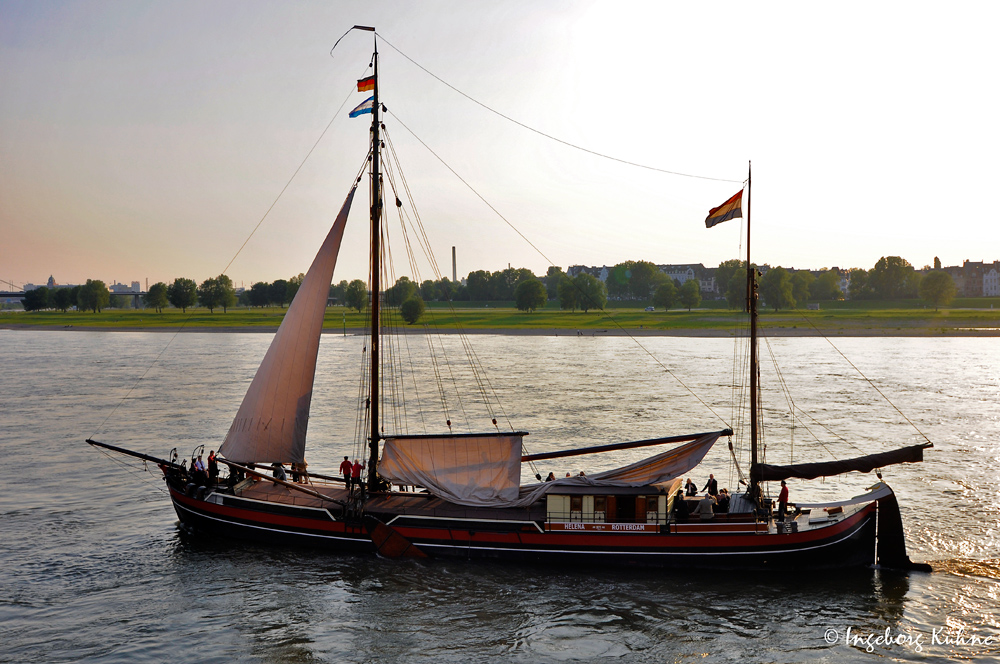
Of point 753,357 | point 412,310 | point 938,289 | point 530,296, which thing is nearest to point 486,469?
point 753,357

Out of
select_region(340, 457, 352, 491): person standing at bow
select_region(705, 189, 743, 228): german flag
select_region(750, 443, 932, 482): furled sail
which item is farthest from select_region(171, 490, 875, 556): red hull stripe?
select_region(705, 189, 743, 228): german flag

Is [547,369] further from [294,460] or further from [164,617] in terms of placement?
[164,617]

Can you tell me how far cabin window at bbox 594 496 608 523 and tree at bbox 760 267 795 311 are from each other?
411 ft

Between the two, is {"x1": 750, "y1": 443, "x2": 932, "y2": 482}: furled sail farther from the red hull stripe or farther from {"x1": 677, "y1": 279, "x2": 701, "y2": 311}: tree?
{"x1": 677, "y1": 279, "x2": 701, "y2": 311}: tree

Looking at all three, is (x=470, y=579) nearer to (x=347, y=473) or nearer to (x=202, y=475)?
(x=347, y=473)

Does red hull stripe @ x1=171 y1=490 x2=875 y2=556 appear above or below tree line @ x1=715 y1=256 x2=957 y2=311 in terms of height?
below

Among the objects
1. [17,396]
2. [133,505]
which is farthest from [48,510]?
[17,396]

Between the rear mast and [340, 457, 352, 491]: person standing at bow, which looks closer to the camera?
the rear mast

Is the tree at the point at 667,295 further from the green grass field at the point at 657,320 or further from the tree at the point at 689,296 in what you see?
the green grass field at the point at 657,320

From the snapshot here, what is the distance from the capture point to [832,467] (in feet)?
72.9

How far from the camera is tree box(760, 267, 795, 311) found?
14088cm

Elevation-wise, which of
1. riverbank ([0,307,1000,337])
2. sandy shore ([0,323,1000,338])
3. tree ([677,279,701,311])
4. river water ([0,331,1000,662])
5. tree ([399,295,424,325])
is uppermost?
tree ([677,279,701,311])

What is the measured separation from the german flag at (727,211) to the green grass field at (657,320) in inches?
3477

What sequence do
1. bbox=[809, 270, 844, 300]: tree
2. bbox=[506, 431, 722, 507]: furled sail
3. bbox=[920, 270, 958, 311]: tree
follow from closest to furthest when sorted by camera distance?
bbox=[506, 431, 722, 507]: furled sail < bbox=[920, 270, 958, 311]: tree < bbox=[809, 270, 844, 300]: tree
